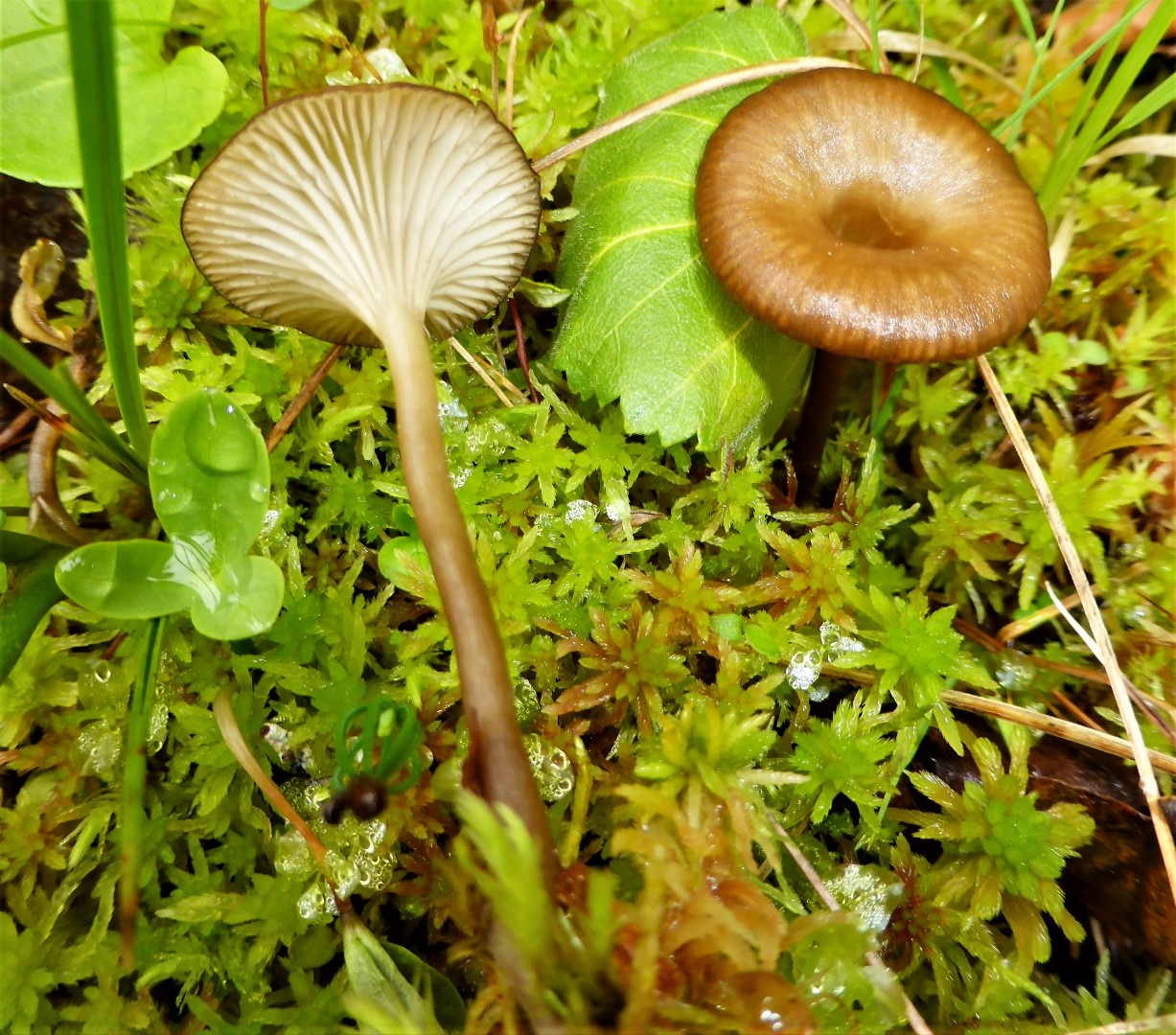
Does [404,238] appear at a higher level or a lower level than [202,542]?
higher

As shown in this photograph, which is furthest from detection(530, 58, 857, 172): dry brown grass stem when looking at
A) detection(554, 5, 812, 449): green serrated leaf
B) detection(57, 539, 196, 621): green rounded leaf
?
detection(57, 539, 196, 621): green rounded leaf

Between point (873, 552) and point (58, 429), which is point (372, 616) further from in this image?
point (873, 552)

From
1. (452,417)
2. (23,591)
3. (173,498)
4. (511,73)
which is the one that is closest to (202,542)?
(173,498)

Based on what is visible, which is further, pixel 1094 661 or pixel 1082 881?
pixel 1094 661

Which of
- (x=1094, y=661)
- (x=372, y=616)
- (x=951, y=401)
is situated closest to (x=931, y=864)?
(x=1094, y=661)

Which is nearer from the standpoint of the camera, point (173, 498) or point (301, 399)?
point (173, 498)

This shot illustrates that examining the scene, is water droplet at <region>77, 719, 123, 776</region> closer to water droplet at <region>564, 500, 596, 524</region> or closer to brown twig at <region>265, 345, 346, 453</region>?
brown twig at <region>265, 345, 346, 453</region>

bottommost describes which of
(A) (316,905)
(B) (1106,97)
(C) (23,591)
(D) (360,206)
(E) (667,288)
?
(A) (316,905)

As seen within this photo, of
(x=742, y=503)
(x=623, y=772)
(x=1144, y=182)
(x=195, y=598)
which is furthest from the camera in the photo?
(x=1144, y=182)

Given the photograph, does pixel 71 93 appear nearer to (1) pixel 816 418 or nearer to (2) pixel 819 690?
(1) pixel 816 418
